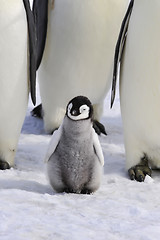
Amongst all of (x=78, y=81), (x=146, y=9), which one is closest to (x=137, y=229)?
(x=146, y=9)

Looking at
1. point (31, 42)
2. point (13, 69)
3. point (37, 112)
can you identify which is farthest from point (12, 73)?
point (37, 112)

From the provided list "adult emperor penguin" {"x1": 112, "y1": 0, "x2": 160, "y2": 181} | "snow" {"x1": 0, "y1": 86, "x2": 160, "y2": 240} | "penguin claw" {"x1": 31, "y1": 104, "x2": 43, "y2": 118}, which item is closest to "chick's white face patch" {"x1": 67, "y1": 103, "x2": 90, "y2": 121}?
"snow" {"x1": 0, "y1": 86, "x2": 160, "y2": 240}

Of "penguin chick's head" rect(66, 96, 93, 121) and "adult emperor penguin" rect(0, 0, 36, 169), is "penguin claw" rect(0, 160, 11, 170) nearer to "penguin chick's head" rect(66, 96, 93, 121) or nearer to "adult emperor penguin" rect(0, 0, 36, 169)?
"adult emperor penguin" rect(0, 0, 36, 169)

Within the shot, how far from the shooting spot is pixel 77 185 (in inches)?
105

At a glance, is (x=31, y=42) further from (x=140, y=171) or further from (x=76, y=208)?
(x=76, y=208)

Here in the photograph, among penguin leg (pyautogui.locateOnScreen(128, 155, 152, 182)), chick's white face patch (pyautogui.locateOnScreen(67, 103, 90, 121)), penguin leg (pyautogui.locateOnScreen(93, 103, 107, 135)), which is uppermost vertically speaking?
chick's white face patch (pyautogui.locateOnScreen(67, 103, 90, 121))

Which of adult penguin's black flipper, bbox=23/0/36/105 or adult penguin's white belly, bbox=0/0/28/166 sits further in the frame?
adult penguin's black flipper, bbox=23/0/36/105

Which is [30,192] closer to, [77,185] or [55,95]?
[77,185]

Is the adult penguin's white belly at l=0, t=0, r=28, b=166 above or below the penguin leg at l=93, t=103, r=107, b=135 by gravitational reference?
above

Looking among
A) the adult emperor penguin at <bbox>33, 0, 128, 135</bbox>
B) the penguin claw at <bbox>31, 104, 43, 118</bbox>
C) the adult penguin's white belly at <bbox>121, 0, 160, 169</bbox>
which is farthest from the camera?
the penguin claw at <bbox>31, 104, 43, 118</bbox>

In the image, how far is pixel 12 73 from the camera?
3.18 meters

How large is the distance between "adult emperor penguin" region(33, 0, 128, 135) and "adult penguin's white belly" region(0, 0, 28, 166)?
731 mm

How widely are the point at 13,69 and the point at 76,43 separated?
0.87 meters

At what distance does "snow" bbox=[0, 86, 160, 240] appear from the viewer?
199cm
